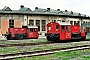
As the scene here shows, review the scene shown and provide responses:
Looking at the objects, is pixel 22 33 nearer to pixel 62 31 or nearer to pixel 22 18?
pixel 22 18

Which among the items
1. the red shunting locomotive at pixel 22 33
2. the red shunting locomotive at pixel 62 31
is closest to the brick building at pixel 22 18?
the red shunting locomotive at pixel 22 33

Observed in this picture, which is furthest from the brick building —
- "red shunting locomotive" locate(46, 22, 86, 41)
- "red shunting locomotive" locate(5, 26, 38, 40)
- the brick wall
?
"red shunting locomotive" locate(46, 22, 86, 41)

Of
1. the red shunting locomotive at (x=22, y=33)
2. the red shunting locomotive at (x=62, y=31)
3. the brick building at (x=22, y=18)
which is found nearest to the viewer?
the red shunting locomotive at (x=62, y=31)

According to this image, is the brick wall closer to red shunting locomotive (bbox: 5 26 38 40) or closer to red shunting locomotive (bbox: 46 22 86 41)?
red shunting locomotive (bbox: 5 26 38 40)

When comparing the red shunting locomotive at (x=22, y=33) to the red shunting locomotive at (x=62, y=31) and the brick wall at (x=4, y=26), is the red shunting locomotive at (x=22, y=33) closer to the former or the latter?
the brick wall at (x=4, y=26)

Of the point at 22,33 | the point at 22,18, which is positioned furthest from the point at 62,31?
the point at 22,18

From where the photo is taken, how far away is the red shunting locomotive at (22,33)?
29.0 m

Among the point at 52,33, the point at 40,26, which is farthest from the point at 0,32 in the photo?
the point at 52,33

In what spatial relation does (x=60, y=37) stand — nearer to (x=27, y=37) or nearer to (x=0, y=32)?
(x=27, y=37)

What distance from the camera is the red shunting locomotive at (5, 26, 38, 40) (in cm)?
2903

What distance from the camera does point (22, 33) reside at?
2973 cm

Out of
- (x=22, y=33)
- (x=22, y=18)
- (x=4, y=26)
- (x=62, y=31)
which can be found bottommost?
(x=22, y=33)

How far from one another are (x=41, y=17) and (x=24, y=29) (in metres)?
8.52

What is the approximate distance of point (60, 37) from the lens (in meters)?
24.3
